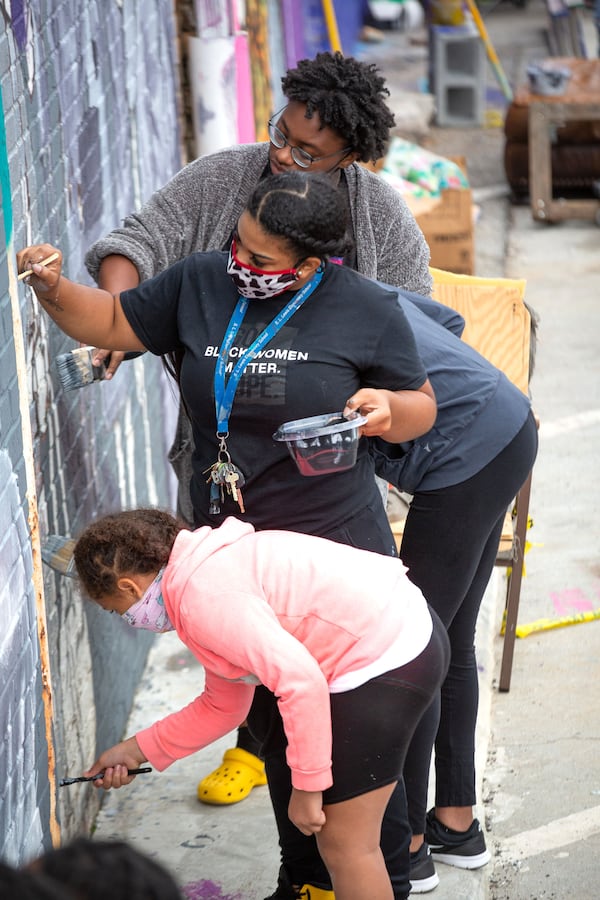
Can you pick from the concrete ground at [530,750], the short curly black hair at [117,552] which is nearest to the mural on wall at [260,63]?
the concrete ground at [530,750]

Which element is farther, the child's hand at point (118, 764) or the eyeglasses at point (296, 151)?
the eyeglasses at point (296, 151)

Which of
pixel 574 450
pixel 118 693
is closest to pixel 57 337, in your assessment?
pixel 118 693

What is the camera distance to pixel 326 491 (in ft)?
8.40

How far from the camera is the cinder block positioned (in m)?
12.4

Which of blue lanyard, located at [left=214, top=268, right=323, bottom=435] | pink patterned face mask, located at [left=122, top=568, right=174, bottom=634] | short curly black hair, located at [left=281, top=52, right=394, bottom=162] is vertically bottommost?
pink patterned face mask, located at [left=122, top=568, right=174, bottom=634]

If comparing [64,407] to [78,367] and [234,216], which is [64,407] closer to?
[78,367]

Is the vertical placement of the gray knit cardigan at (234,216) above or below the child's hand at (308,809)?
above

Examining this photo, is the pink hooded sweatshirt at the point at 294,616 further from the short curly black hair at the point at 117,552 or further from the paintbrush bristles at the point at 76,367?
the paintbrush bristles at the point at 76,367

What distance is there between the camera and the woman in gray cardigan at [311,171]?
2.92 meters

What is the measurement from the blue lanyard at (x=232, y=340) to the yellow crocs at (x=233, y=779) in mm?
1478

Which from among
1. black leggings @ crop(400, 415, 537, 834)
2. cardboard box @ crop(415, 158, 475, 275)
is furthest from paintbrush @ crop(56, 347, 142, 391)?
cardboard box @ crop(415, 158, 475, 275)

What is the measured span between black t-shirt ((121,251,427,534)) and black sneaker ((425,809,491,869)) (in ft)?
3.79

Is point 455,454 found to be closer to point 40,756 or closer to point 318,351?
point 318,351

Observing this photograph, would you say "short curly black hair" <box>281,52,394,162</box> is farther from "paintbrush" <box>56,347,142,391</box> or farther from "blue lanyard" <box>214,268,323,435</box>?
"paintbrush" <box>56,347,142,391</box>
